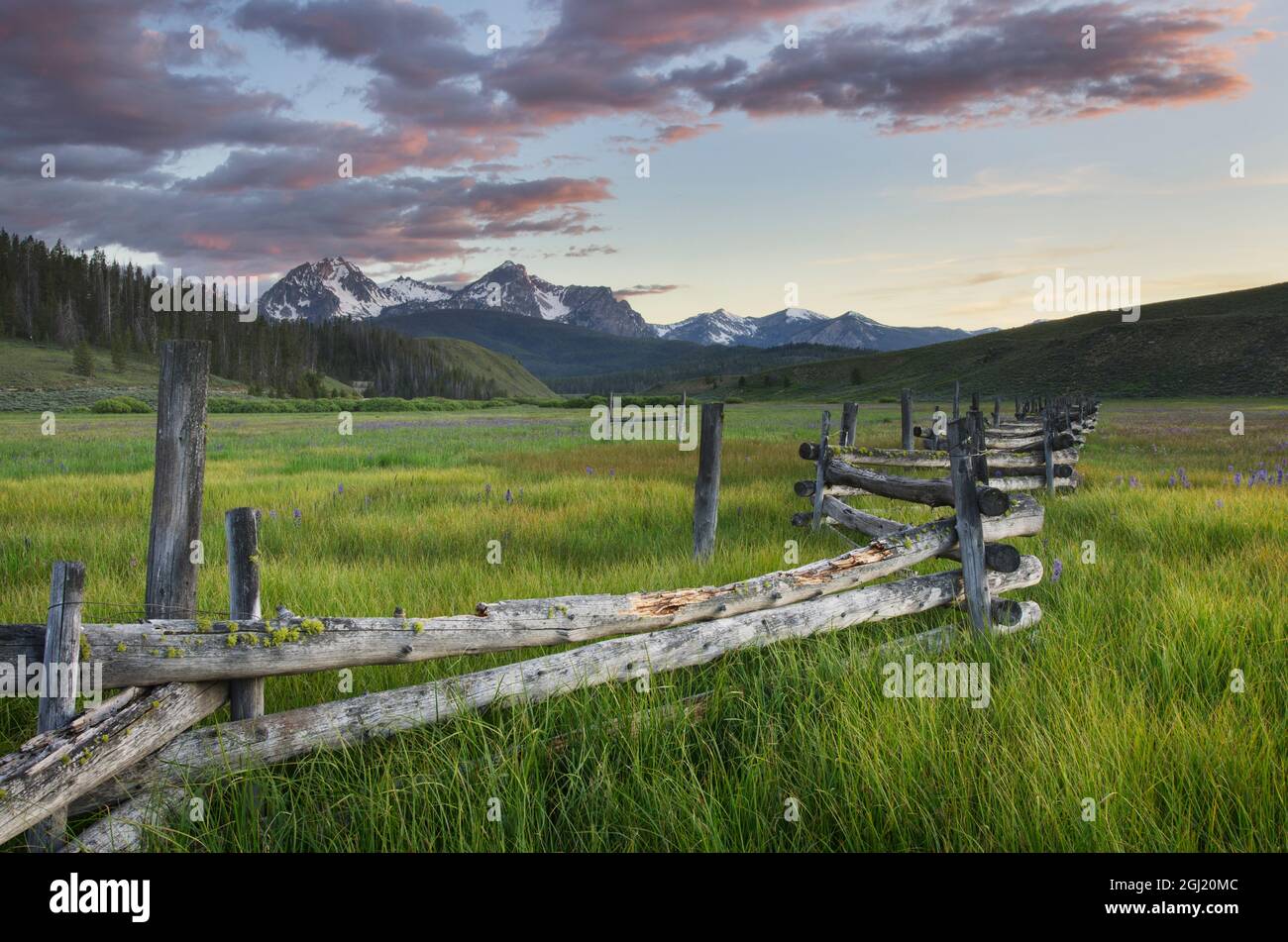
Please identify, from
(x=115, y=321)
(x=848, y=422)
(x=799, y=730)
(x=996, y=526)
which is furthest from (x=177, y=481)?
(x=115, y=321)

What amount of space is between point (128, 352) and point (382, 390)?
52.3 metres

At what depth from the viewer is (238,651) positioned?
8.09 feet

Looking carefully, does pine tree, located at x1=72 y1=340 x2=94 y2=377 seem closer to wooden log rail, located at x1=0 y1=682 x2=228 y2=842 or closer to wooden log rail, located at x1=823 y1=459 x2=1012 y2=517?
wooden log rail, located at x1=823 y1=459 x2=1012 y2=517

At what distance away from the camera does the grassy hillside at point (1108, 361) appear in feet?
274

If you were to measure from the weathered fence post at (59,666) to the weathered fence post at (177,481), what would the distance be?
974 mm

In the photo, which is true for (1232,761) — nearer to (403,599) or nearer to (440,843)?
(440,843)

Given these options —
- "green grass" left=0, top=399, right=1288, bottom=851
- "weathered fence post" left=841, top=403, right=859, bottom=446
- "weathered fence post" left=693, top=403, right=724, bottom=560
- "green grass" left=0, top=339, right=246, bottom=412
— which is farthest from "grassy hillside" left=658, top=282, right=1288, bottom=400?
"green grass" left=0, top=339, right=246, bottom=412

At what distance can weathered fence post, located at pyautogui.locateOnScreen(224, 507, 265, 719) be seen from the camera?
265cm

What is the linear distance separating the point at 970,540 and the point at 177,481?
4684 mm

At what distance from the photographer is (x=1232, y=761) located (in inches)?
103

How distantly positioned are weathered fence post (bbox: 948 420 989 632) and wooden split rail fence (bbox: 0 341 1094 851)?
50mm

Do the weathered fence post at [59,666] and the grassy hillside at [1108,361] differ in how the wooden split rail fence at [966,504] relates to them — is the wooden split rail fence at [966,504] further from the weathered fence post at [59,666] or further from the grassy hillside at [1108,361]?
the grassy hillside at [1108,361]

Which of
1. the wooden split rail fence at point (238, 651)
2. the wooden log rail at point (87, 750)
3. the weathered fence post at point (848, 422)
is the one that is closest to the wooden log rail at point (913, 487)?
the wooden split rail fence at point (238, 651)

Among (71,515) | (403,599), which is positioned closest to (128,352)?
(71,515)
